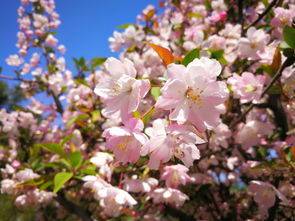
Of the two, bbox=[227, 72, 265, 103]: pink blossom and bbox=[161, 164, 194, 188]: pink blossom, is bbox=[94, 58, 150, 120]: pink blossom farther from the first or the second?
bbox=[161, 164, 194, 188]: pink blossom

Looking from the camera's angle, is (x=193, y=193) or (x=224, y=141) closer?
(x=224, y=141)

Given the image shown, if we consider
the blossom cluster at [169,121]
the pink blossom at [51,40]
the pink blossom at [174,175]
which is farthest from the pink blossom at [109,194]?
the pink blossom at [51,40]

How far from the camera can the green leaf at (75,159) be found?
197 centimetres

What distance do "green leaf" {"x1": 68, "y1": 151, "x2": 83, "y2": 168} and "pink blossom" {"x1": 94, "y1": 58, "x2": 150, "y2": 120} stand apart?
923 millimetres

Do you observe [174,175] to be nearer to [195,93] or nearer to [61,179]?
[61,179]

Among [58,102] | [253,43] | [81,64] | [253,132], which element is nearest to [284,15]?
[253,43]

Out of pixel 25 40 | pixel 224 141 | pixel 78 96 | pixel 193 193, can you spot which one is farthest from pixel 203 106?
pixel 25 40

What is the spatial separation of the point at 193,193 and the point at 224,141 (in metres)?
0.62

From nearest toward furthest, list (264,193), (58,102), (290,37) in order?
1. (290,37)
2. (264,193)
3. (58,102)

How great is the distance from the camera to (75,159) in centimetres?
198

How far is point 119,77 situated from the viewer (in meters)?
1.11

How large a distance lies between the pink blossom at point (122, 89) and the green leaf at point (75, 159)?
923mm

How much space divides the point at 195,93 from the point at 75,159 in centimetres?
118

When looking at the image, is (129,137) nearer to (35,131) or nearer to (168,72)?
(168,72)
